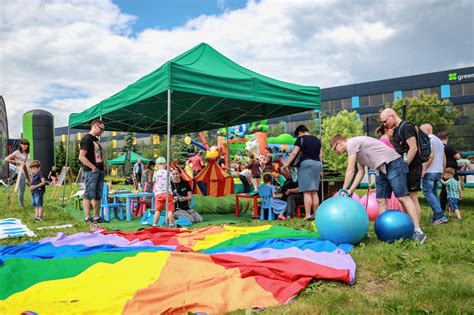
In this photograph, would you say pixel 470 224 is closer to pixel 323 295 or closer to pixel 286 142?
pixel 323 295

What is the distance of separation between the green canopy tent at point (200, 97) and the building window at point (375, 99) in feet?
165

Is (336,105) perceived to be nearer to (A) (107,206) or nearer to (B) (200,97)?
(B) (200,97)

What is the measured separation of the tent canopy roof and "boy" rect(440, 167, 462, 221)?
285cm

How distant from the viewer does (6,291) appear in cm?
306

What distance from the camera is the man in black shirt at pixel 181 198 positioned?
739 centimetres

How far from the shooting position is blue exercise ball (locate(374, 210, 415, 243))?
16.0ft

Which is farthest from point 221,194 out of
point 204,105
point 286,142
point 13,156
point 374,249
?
point 286,142

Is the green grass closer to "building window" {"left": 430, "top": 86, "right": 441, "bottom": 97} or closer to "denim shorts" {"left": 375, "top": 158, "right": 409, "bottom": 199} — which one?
"denim shorts" {"left": 375, "top": 158, "right": 409, "bottom": 199}

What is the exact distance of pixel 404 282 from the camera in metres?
3.47

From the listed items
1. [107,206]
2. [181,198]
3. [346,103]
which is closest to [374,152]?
[181,198]

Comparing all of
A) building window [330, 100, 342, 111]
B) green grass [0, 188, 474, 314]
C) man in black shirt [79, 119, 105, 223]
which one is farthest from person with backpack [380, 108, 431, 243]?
building window [330, 100, 342, 111]

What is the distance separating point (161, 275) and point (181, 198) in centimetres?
404

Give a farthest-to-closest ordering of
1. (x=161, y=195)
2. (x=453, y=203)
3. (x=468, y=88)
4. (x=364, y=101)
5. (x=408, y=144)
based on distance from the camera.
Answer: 1. (x=364, y=101)
2. (x=468, y=88)
3. (x=453, y=203)
4. (x=161, y=195)
5. (x=408, y=144)

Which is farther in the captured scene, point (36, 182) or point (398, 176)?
point (36, 182)
